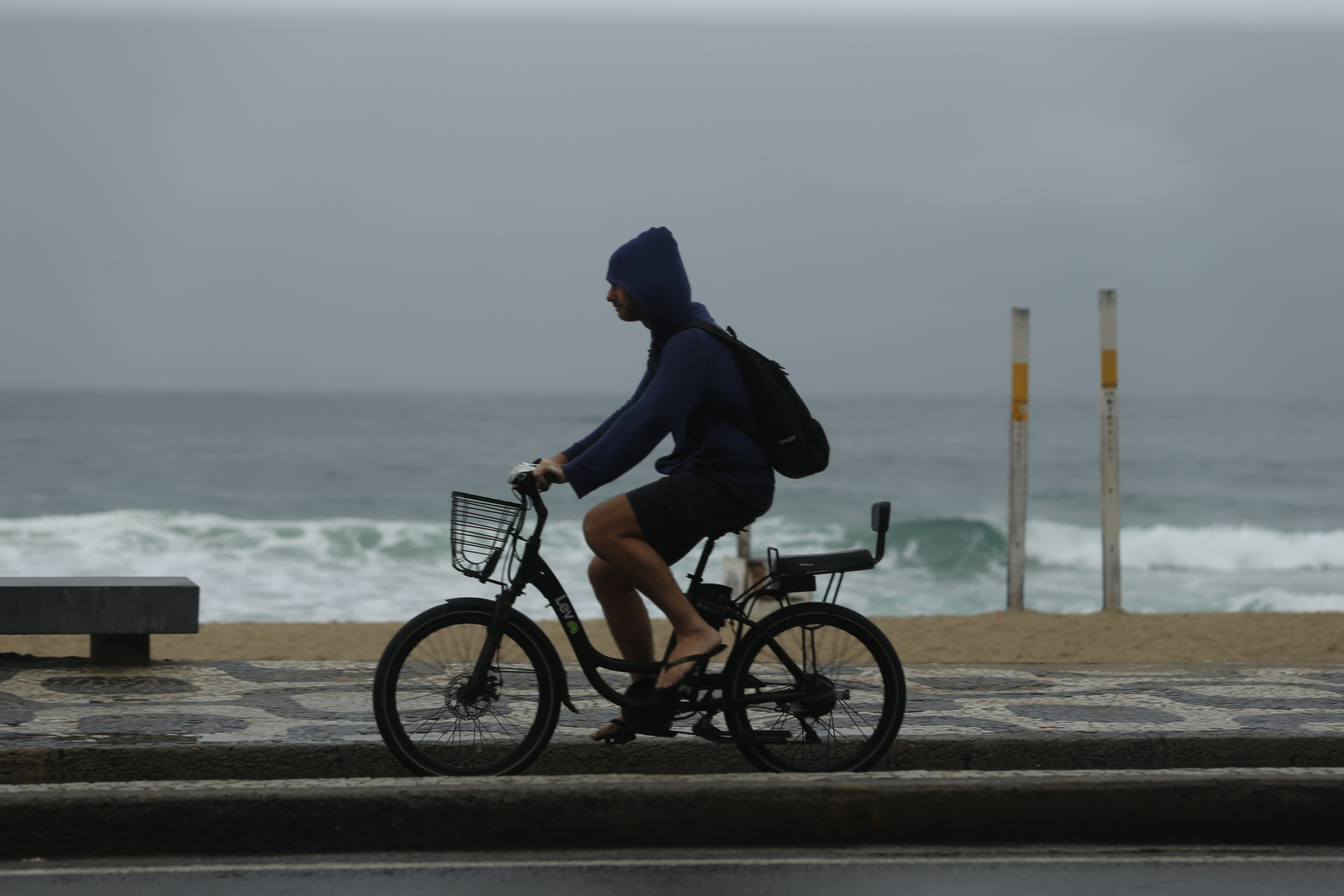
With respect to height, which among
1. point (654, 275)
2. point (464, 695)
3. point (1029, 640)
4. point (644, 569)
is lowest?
point (1029, 640)

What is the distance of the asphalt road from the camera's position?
149 inches

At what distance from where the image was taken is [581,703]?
20.6 feet

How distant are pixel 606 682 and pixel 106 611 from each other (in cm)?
335

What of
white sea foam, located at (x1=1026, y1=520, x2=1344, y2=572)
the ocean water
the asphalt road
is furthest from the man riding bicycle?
white sea foam, located at (x1=1026, y1=520, x2=1344, y2=572)

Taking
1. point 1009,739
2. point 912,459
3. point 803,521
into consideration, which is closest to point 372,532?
point 803,521

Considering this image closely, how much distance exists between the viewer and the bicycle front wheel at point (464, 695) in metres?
4.48

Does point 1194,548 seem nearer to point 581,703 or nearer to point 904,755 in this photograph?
point 581,703

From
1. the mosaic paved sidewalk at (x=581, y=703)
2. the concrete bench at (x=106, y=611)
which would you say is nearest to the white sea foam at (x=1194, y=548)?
the mosaic paved sidewalk at (x=581, y=703)

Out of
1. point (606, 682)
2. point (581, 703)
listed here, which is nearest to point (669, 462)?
point (606, 682)

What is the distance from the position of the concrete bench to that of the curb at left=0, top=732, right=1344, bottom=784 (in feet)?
6.38

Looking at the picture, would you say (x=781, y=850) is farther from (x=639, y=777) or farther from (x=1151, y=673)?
(x=1151, y=673)

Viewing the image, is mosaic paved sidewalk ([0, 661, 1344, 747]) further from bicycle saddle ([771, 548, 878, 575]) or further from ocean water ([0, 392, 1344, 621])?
ocean water ([0, 392, 1344, 621])

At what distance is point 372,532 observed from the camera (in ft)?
93.7

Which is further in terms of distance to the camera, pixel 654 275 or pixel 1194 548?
pixel 1194 548
